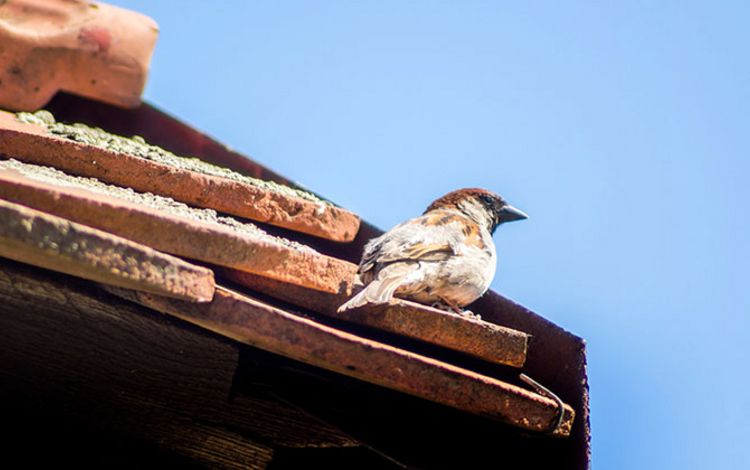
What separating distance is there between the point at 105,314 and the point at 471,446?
73cm

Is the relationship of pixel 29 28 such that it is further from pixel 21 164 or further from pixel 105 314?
pixel 105 314

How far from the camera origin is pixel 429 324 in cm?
185

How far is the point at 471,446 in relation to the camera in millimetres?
1878

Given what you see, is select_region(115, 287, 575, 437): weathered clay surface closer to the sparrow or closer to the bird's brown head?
the sparrow

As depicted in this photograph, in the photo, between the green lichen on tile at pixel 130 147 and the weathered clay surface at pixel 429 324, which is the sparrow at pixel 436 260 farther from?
the weathered clay surface at pixel 429 324

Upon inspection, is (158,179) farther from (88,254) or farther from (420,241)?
(420,241)

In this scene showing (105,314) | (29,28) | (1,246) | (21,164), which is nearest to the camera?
(1,246)

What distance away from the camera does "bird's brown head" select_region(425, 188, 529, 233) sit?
4727 millimetres

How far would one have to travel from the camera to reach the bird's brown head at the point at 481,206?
15.5 feet

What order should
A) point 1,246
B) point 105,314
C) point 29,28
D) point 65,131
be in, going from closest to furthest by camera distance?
point 1,246
point 105,314
point 65,131
point 29,28

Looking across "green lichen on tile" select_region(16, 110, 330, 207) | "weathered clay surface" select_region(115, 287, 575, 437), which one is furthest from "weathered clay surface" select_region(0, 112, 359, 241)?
"weathered clay surface" select_region(115, 287, 575, 437)

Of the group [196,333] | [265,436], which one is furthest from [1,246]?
[265,436]

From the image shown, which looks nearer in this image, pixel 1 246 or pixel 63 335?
pixel 1 246

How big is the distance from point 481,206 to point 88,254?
3517 millimetres
